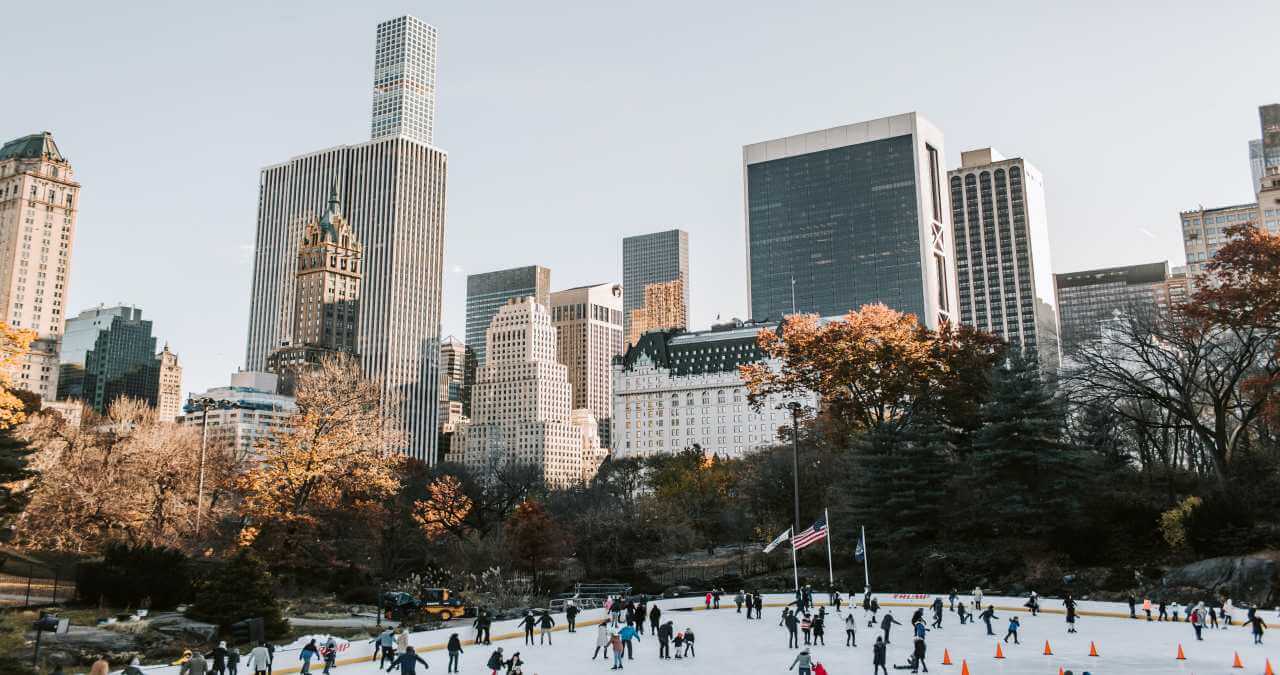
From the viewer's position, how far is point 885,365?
60.0 metres

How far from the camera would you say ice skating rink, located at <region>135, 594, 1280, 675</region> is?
27297 mm

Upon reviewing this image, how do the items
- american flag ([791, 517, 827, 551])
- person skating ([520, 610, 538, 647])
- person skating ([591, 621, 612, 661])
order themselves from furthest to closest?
american flag ([791, 517, 827, 551]) → person skating ([520, 610, 538, 647]) → person skating ([591, 621, 612, 661])

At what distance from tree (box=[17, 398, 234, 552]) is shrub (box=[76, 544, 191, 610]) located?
7.74 m

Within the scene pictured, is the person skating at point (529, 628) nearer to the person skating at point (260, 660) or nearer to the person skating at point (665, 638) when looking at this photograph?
the person skating at point (665, 638)

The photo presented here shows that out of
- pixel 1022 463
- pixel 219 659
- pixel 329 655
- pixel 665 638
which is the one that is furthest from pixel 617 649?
pixel 1022 463

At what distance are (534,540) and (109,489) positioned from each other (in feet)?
76.6

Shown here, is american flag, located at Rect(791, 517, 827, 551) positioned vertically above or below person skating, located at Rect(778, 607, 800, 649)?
above

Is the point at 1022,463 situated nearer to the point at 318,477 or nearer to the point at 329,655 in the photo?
the point at 318,477

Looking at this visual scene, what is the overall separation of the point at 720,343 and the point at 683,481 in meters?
98.7

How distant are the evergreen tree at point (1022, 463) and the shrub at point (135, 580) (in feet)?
122

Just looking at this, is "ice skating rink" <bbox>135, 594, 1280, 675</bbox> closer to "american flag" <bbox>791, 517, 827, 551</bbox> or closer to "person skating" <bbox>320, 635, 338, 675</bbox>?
"person skating" <bbox>320, 635, 338, 675</bbox>

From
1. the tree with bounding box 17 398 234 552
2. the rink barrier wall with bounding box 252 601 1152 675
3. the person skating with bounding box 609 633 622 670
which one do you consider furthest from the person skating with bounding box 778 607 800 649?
the tree with bounding box 17 398 234 552

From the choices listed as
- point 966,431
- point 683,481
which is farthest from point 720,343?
point 966,431

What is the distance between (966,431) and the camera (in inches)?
2355
